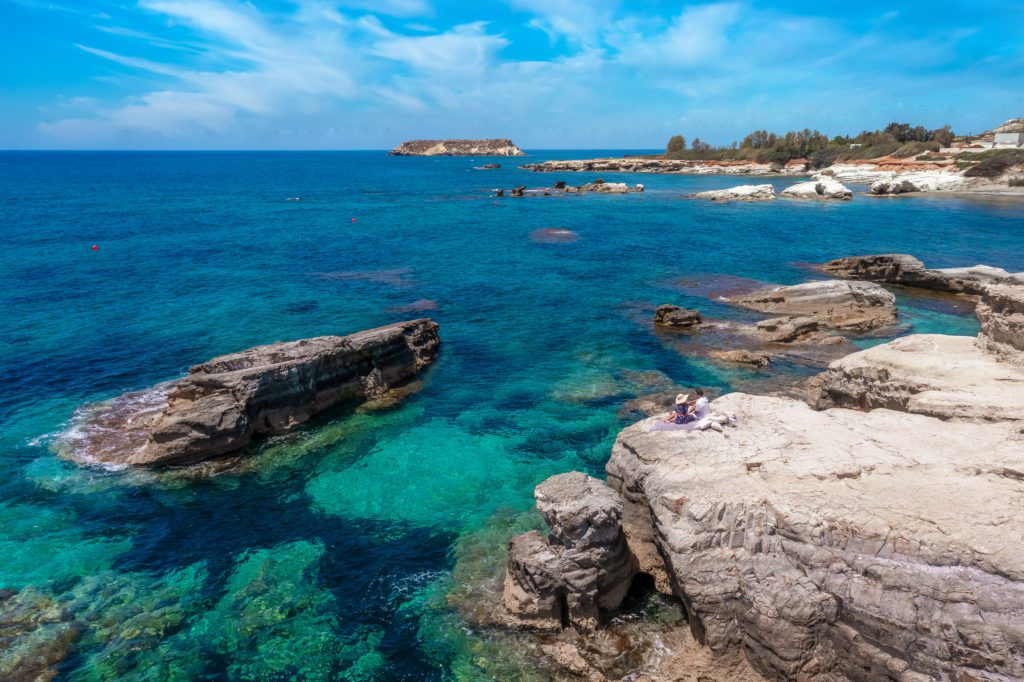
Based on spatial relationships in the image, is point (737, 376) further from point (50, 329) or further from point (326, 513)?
point (50, 329)

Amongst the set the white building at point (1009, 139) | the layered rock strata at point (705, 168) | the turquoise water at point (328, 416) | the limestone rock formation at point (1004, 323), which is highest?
the white building at point (1009, 139)

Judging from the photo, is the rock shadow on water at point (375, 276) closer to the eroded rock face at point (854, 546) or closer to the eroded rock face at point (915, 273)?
the eroded rock face at point (854, 546)

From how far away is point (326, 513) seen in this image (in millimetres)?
20188

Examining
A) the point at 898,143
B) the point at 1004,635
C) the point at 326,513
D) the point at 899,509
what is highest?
the point at 898,143

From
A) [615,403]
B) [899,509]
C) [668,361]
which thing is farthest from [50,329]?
[899,509]

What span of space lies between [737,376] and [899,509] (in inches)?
699

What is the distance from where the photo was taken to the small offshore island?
111125 mm

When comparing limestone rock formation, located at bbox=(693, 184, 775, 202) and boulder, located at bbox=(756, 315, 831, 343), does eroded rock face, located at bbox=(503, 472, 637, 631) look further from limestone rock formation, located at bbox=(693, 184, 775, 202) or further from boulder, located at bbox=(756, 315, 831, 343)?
limestone rock formation, located at bbox=(693, 184, 775, 202)

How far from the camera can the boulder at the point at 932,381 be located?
16.3 meters

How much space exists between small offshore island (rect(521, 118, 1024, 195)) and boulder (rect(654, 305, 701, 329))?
80.6 meters

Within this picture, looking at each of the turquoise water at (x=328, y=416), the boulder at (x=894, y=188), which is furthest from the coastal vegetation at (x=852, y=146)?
the turquoise water at (x=328, y=416)

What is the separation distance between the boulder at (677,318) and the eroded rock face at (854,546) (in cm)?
2178

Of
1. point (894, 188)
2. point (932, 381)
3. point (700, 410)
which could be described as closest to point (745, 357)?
point (932, 381)

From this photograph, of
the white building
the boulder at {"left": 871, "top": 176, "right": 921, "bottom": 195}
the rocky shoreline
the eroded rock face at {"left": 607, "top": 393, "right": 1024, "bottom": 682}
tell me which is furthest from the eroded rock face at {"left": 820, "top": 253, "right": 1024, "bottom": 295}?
the white building
